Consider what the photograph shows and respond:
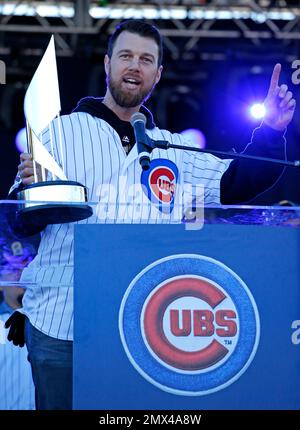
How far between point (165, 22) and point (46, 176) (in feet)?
22.8

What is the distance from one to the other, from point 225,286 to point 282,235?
0.68 feet

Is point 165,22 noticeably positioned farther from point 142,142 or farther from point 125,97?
point 142,142

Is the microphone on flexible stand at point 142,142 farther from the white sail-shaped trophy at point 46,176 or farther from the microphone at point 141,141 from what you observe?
the white sail-shaped trophy at point 46,176

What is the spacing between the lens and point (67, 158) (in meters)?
2.71

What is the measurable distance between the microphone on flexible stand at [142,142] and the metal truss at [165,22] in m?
6.16

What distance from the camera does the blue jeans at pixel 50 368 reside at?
7.53ft

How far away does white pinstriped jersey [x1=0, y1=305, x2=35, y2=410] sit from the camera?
232cm

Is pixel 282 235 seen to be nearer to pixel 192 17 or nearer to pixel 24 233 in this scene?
pixel 24 233

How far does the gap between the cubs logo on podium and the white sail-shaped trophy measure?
0.91ft

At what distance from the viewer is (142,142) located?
232 cm

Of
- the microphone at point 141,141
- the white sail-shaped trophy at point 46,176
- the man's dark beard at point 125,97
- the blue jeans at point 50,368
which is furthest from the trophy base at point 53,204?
the man's dark beard at point 125,97
